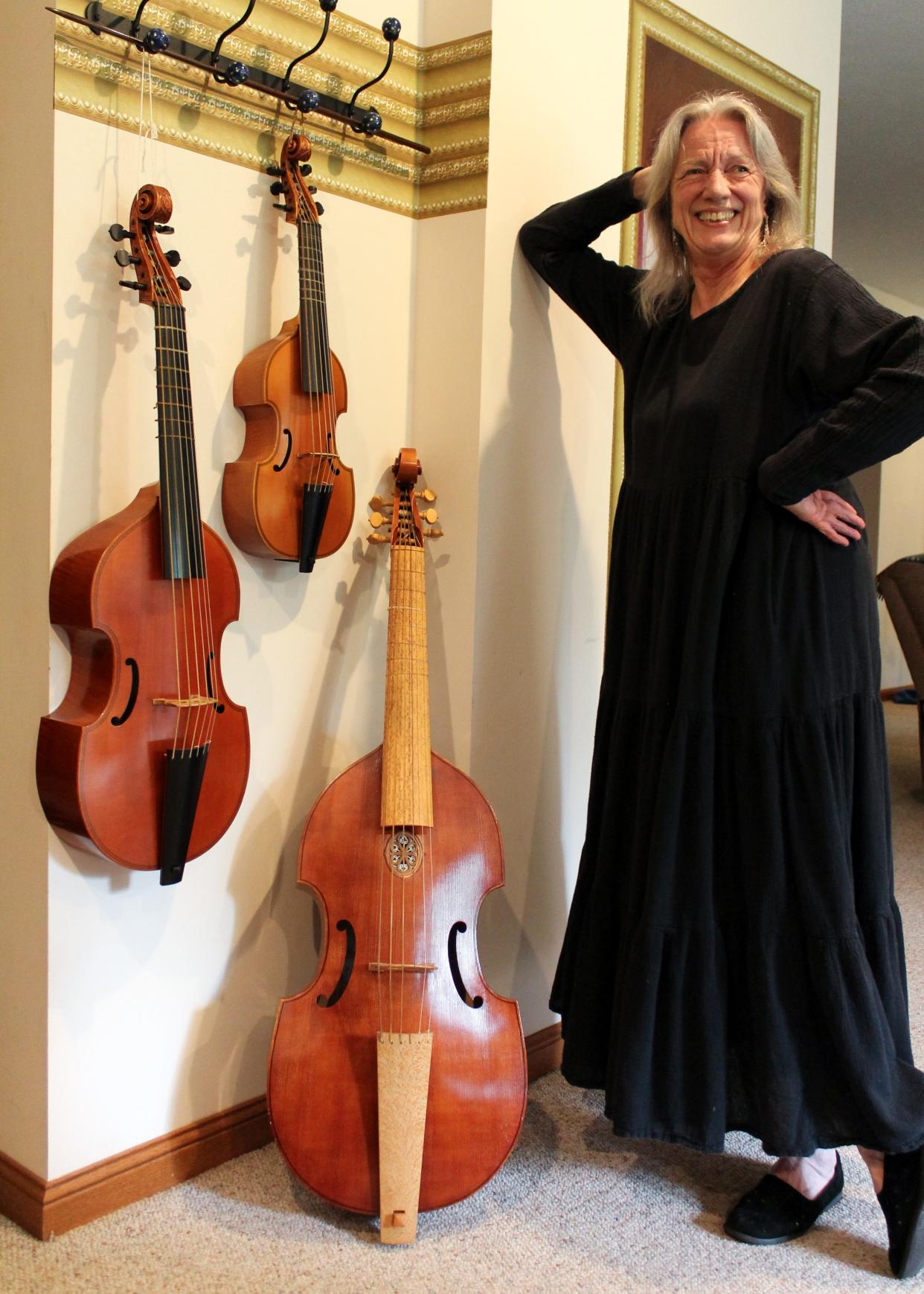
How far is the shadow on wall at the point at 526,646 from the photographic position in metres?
2.10

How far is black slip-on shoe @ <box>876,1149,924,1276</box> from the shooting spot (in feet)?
5.65

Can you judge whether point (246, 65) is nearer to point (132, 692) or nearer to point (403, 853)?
point (132, 692)

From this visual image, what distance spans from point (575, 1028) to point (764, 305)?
1156mm

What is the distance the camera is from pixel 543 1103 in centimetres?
221

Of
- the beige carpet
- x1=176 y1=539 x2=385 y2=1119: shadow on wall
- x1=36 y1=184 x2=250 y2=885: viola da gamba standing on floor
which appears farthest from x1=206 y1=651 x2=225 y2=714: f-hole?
the beige carpet

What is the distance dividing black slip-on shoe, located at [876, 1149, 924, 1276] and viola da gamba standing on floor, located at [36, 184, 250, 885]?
A: 1.13m

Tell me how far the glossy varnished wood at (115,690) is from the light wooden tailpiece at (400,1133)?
0.45 m

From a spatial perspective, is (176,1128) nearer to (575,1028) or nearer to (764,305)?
(575,1028)

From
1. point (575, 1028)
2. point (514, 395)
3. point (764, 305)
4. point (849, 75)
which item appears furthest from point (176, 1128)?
point (849, 75)

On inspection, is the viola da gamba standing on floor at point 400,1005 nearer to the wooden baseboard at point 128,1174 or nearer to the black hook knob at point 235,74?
the wooden baseboard at point 128,1174

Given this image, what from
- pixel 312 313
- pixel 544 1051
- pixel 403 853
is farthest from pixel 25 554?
pixel 544 1051

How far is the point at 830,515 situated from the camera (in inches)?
68.7

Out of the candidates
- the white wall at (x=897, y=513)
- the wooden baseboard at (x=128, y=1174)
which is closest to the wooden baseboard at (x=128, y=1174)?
the wooden baseboard at (x=128, y=1174)

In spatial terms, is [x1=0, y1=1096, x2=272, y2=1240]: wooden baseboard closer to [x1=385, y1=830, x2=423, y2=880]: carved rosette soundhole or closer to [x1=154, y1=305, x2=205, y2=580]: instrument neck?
[x1=385, y1=830, x2=423, y2=880]: carved rosette soundhole
